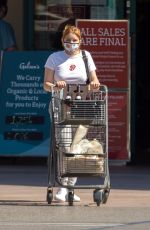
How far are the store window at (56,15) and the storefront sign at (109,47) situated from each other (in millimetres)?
947

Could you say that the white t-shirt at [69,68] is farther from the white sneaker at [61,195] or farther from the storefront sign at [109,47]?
the storefront sign at [109,47]

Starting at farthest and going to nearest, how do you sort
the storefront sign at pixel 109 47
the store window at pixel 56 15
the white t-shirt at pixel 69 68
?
the store window at pixel 56 15 < the storefront sign at pixel 109 47 < the white t-shirt at pixel 69 68

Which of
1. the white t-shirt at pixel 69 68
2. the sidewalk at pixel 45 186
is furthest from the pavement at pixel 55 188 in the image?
the white t-shirt at pixel 69 68

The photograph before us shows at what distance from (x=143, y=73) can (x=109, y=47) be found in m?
2.89

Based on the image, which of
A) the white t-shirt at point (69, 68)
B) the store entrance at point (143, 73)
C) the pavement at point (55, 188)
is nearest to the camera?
the white t-shirt at point (69, 68)

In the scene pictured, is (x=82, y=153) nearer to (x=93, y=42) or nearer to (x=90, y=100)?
(x=90, y=100)

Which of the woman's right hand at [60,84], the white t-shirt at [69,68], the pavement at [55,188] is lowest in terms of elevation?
the pavement at [55,188]

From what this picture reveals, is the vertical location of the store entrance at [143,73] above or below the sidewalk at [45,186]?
above

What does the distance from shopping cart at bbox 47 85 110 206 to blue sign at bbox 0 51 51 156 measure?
280cm

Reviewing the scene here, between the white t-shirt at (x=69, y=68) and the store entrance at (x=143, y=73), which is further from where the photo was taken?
the store entrance at (x=143, y=73)

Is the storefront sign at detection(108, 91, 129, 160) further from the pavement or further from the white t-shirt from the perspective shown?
the white t-shirt

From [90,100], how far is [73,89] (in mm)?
244

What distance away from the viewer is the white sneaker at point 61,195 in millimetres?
10717

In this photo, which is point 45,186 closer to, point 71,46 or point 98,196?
point 98,196
